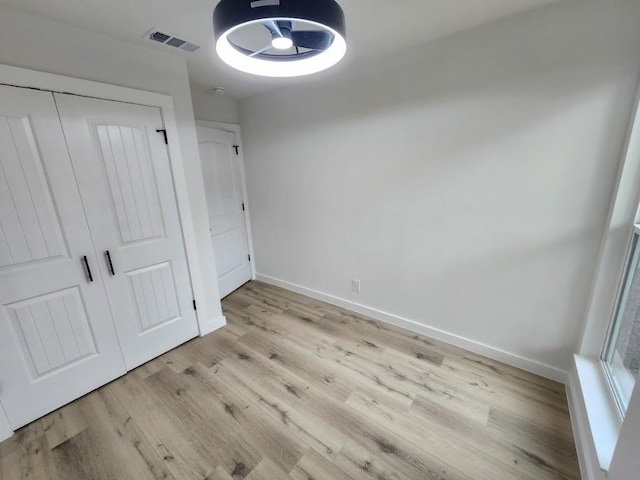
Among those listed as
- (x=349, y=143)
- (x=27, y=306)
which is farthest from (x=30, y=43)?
(x=349, y=143)

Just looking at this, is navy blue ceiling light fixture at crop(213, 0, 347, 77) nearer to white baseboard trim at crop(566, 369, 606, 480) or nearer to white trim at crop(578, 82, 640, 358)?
white trim at crop(578, 82, 640, 358)

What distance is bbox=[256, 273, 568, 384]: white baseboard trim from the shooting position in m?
1.94

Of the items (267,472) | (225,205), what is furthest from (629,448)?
(225,205)

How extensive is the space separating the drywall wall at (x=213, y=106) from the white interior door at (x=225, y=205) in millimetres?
155

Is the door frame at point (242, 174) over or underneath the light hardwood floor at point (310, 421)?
over

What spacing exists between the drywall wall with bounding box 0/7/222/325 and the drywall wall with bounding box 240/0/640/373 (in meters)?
1.09

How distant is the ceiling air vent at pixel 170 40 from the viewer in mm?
1737

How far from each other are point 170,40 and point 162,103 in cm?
44

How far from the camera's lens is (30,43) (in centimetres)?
151

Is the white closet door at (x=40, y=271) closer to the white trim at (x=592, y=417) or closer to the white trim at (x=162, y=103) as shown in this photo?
the white trim at (x=162, y=103)

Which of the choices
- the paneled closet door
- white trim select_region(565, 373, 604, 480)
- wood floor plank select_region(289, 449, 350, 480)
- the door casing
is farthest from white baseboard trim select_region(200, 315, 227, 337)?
white trim select_region(565, 373, 604, 480)

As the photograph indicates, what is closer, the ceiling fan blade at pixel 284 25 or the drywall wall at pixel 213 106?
the ceiling fan blade at pixel 284 25

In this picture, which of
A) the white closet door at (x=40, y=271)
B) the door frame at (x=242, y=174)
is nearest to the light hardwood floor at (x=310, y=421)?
the white closet door at (x=40, y=271)

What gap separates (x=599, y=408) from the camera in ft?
4.56
